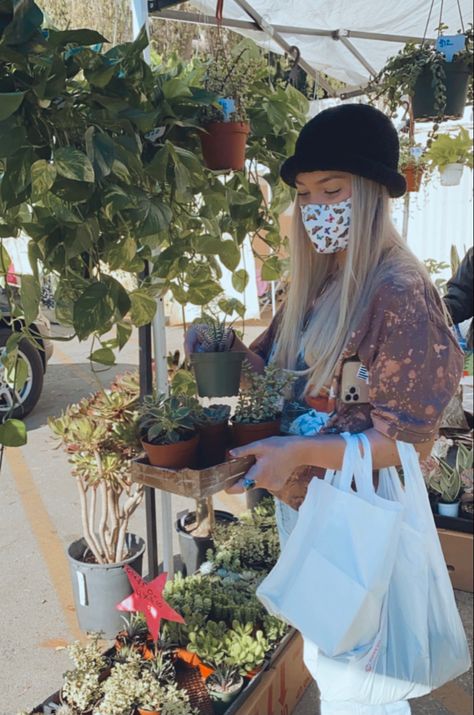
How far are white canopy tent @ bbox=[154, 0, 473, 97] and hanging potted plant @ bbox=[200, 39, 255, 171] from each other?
121 cm

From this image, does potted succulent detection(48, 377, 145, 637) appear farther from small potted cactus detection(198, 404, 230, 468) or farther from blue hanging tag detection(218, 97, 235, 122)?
blue hanging tag detection(218, 97, 235, 122)

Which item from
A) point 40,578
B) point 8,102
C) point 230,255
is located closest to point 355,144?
point 230,255

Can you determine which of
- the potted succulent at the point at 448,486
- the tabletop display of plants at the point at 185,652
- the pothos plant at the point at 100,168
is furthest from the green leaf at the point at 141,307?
the potted succulent at the point at 448,486

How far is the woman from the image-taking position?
47.3 inches

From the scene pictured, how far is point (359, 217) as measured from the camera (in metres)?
1.33

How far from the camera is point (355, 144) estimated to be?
1.28 metres

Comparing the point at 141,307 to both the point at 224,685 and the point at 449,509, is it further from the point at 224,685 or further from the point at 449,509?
the point at 449,509

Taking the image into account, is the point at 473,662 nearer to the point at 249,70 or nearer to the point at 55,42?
the point at 249,70

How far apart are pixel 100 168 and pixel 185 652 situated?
1.45 meters

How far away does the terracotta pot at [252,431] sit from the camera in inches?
54.9

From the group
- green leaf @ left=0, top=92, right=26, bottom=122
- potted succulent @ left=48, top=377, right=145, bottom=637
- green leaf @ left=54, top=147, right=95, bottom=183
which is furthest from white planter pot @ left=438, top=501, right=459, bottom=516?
green leaf @ left=0, top=92, right=26, bottom=122

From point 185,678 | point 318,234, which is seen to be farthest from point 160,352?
point 185,678

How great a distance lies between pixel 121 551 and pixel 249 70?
1689 millimetres

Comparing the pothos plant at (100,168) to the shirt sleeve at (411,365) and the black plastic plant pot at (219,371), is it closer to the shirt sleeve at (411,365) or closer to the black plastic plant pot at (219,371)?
the black plastic plant pot at (219,371)
